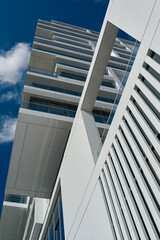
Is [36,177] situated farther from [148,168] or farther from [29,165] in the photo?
[148,168]

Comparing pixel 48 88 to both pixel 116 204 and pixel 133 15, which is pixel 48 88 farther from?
pixel 116 204

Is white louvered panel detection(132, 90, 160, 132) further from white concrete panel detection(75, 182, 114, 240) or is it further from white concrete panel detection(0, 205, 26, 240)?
white concrete panel detection(0, 205, 26, 240)

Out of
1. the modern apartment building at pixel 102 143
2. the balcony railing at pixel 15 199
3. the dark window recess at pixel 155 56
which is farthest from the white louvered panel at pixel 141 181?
the balcony railing at pixel 15 199

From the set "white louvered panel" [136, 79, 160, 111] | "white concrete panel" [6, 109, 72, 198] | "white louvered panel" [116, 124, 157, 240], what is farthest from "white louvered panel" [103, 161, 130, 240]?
"white concrete panel" [6, 109, 72, 198]

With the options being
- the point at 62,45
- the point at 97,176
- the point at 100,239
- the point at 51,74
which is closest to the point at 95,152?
the point at 97,176

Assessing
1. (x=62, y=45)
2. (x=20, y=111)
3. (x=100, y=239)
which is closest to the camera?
(x=100, y=239)

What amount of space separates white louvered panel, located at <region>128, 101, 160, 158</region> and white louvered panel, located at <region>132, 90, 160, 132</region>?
17 cm

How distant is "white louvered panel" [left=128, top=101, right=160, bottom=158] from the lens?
4266 mm

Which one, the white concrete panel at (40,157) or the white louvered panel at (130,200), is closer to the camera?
the white louvered panel at (130,200)

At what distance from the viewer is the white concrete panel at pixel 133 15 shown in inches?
220

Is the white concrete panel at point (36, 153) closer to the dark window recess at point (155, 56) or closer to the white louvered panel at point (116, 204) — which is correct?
the white louvered panel at point (116, 204)

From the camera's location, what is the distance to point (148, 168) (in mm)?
4430

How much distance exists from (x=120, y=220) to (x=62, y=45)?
92.7ft

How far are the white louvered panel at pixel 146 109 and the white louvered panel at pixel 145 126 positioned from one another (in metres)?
0.17
